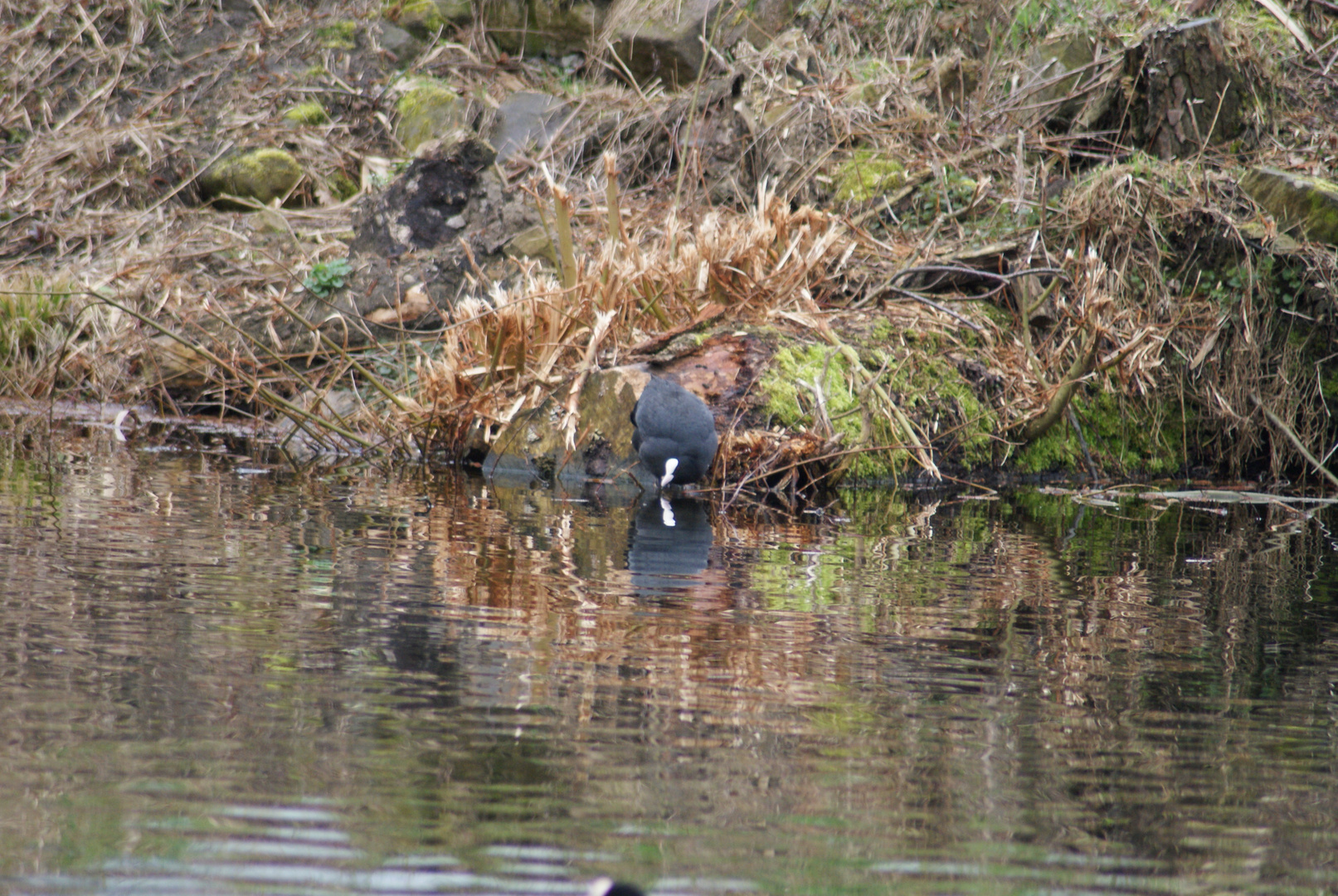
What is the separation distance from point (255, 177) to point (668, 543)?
9669mm

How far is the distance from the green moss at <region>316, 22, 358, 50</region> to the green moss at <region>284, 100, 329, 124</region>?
4.40ft

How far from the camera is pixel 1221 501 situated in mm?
6945

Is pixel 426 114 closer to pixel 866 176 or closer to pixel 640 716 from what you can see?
pixel 866 176

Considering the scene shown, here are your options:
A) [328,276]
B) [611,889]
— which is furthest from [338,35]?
[611,889]

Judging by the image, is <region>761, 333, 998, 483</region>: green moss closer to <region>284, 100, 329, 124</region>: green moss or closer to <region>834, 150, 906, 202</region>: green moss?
<region>834, 150, 906, 202</region>: green moss

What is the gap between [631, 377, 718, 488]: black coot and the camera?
5.92 metres

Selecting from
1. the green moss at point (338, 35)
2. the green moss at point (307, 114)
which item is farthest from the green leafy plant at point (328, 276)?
the green moss at point (338, 35)

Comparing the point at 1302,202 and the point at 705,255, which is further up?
the point at 1302,202

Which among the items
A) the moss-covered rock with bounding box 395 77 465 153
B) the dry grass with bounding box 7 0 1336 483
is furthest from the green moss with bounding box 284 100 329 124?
the moss-covered rock with bounding box 395 77 465 153

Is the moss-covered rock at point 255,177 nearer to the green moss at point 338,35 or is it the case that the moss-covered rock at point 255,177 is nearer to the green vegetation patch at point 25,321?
the green moss at point 338,35

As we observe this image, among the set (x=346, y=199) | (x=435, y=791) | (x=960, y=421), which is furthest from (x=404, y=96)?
(x=435, y=791)

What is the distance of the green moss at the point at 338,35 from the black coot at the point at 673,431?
35.1 ft

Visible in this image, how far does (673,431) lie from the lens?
5.93m

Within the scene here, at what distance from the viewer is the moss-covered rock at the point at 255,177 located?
12.7 metres
